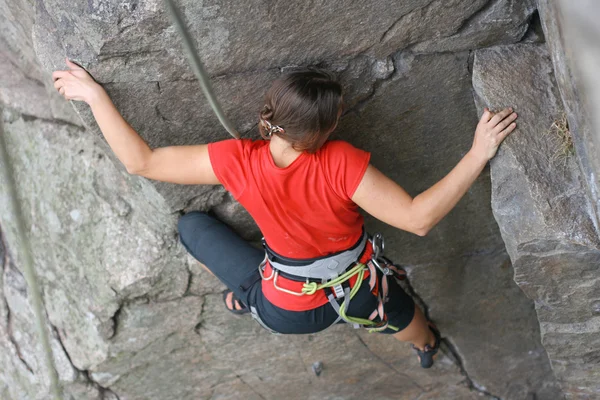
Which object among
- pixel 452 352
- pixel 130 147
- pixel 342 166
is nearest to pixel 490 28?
pixel 342 166

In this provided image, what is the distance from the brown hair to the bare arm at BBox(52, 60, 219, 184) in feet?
0.97

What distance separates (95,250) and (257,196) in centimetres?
104

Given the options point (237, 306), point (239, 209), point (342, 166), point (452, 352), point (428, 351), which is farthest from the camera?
point (452, 352)

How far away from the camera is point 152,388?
3102mm

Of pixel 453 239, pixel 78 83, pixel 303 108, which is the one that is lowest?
pixel 453 239

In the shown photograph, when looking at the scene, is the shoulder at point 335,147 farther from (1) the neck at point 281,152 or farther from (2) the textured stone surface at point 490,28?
(2) the textured stone surface at point 490,28

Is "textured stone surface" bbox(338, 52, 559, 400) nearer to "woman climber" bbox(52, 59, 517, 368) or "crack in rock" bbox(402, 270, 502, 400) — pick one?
"crack in rock" bbox(402, 270, 502, 400)

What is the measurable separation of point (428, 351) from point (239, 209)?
110 centimetres

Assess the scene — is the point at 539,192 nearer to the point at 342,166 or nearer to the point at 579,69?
the point at 579,69

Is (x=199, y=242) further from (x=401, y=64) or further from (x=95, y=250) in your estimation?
(x=401, y=64)

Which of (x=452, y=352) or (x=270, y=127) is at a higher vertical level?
(x=270, y=127)

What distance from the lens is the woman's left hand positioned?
199 cm

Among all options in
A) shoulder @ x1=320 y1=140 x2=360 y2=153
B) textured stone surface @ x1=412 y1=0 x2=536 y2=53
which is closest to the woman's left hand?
shoulder @ x1=320 y1=140 x2=360 y2=153

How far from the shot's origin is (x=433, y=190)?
1941 mm
